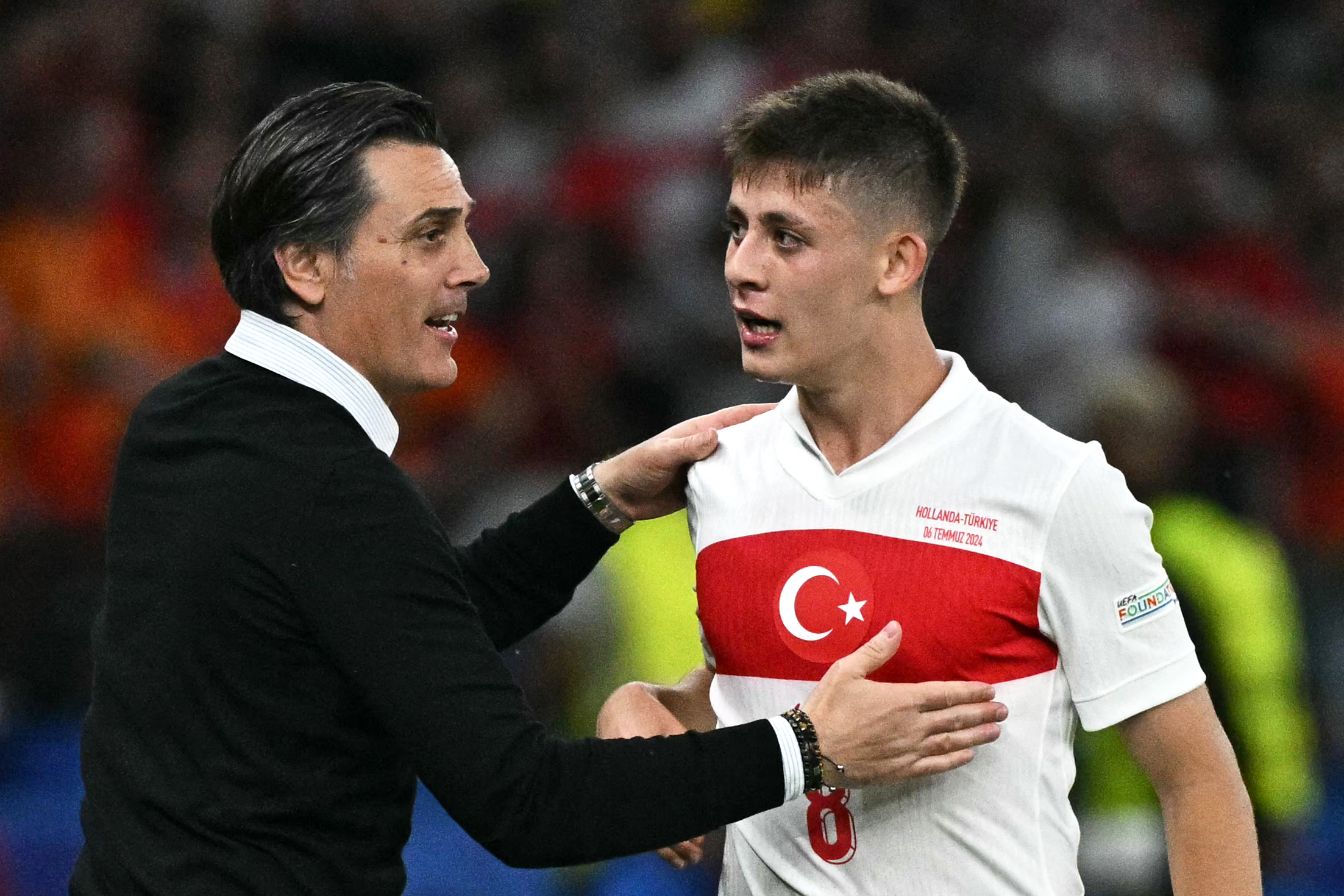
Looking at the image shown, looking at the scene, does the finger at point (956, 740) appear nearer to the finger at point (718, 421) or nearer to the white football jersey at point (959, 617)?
the white football jersey at point (959, 617)

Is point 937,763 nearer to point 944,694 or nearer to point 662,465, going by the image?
point 944,694

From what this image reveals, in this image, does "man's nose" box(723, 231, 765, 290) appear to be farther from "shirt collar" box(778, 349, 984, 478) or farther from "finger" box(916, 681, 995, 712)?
"finger" box(916, 681, 995, 712)

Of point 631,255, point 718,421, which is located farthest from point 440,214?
point 631,255

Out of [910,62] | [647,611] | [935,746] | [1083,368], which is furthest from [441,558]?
[910,62]

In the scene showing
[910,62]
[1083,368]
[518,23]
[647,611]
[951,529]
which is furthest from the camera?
[518,23]

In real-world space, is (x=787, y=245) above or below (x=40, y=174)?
below

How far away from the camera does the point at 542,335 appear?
18.5 ft

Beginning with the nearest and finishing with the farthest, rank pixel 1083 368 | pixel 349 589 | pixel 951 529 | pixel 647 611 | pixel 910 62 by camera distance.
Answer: pixel 349 589
pixel 951 529
pixel 647 611
pixel 1083 368
pixel 910 62

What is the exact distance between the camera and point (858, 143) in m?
2.33

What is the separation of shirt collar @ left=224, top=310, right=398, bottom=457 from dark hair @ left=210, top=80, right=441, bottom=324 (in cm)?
6

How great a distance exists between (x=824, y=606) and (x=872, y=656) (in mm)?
172

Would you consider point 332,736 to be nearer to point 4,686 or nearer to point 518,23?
point 4,686

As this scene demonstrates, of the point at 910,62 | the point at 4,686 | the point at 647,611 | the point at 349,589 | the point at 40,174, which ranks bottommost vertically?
the point at 4,686

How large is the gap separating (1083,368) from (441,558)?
11.5ft
